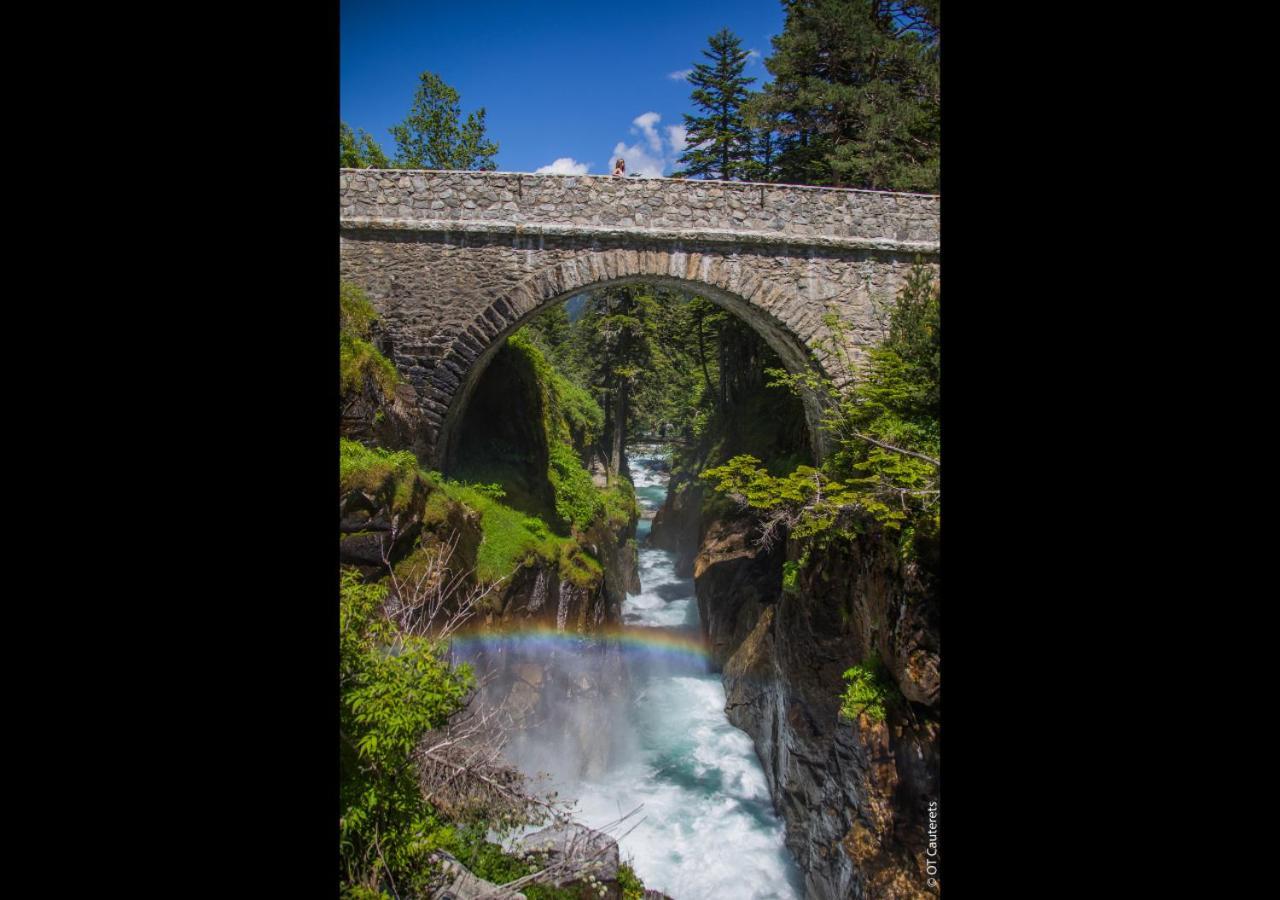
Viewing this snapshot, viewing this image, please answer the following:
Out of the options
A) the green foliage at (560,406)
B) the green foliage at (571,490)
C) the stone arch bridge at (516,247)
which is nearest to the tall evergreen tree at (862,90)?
the stone arch bridge at (516,247)

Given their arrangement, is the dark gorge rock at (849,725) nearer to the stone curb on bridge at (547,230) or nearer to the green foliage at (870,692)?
the green foliage at (870,692)

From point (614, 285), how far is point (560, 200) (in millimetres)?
1414

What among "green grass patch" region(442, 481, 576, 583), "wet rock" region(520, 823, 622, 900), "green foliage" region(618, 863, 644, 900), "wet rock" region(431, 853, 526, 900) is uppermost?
"green grass patch" region(442, 481, 576, 583)

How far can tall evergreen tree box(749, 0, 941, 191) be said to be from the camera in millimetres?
13281

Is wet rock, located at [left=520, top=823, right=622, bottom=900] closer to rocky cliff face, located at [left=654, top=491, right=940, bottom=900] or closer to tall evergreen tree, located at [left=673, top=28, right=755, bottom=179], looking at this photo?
rocky cliff face, located at [left=654, top=491, right=940, bottom=900]

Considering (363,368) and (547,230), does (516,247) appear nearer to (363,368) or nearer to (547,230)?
(547,230)

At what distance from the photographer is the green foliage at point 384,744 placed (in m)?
4.11

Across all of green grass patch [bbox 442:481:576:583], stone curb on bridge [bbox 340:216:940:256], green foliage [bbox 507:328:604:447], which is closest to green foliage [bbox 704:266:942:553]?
stone curb on bridge [bbox 340:216:940:256]

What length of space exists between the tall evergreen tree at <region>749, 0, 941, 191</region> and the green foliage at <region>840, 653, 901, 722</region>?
990cm

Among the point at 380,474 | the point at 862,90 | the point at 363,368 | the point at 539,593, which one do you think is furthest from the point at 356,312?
the point at 862,90

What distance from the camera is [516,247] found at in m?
9.43
